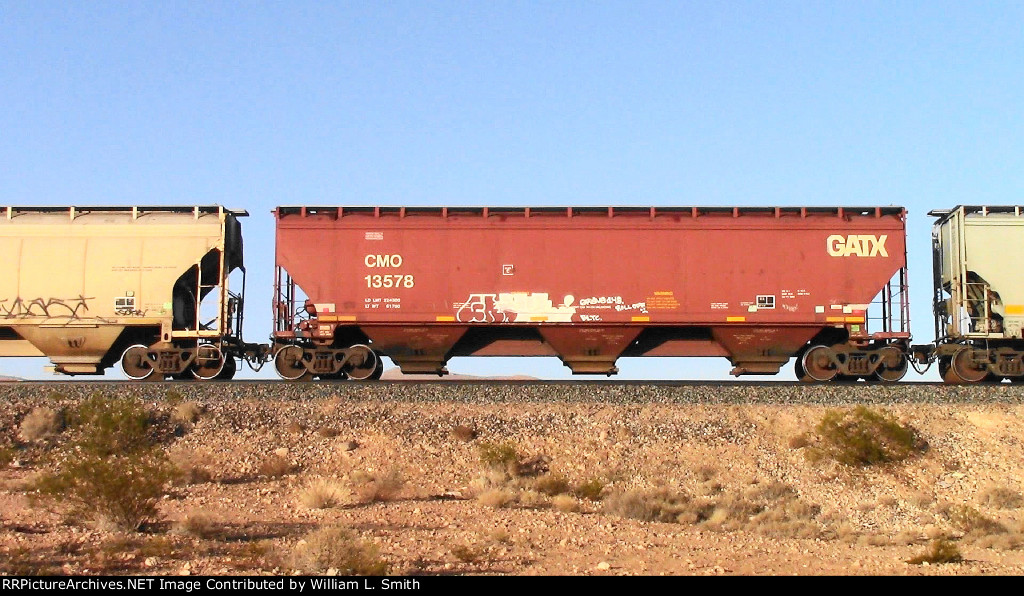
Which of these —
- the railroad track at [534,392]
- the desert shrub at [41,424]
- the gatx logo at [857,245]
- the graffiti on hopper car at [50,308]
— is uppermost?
the gatx logo at [857,245]

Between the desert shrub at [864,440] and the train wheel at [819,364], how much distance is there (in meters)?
4.22

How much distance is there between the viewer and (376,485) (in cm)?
1219

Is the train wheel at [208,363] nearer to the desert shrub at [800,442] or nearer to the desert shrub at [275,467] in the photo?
the desert shrub at [275,467]

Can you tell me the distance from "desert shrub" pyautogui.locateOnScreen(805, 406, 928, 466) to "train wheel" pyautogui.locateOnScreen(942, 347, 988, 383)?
489 cm

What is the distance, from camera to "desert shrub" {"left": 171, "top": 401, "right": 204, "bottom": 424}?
14578 millimetres

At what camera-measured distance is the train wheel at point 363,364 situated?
19016 mm

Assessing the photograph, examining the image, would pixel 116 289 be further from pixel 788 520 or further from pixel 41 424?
pixel 788 520

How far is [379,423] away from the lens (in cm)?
1470

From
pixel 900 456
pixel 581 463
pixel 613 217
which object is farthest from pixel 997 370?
pixel 581 463

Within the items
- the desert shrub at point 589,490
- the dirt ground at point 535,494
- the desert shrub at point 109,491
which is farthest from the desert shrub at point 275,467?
the desert shrub at point 589,490

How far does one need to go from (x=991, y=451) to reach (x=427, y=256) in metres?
11.3

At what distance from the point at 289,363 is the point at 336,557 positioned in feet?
36.6

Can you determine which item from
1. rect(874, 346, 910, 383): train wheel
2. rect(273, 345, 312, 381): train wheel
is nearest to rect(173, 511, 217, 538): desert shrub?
rect(273, 345, 312, 381): train wheel

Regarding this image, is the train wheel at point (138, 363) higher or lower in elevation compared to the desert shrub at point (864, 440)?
higher
